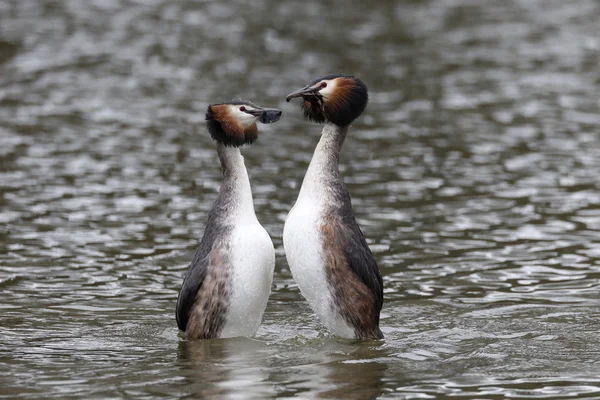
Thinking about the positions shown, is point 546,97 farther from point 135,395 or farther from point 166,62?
point 135,395

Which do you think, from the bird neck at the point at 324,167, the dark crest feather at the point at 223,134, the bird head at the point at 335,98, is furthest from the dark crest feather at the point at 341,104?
the dark crest feather at the point at 223,134

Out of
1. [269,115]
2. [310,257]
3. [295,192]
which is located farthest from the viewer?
[295,192]

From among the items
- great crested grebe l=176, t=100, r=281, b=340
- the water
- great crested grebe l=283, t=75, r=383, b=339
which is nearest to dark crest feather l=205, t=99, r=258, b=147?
great crested grebe l=176, t=100, r=281, b=340

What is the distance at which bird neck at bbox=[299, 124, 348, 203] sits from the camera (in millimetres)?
10133

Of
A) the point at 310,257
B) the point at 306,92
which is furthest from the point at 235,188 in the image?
the point at 306,92

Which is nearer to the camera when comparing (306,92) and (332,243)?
(332,243)

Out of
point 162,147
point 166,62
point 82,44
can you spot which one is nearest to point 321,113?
point 162,147

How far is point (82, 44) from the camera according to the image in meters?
27.2

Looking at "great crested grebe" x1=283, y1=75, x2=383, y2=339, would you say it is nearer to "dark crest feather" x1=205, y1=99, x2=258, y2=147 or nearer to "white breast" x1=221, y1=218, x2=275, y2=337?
"white breast" x1=221, y1=218, x2=275, y2=337

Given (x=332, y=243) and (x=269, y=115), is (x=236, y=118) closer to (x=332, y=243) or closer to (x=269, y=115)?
(x=269, y=115)

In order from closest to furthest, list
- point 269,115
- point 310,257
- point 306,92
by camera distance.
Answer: point 310,257, point 306,92, point 269,115

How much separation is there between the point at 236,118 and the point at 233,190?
2.10 ft

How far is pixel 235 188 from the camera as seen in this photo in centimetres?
1023

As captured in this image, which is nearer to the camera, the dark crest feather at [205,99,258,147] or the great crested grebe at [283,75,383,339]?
the great crested grebe at [283,75,383,339]
